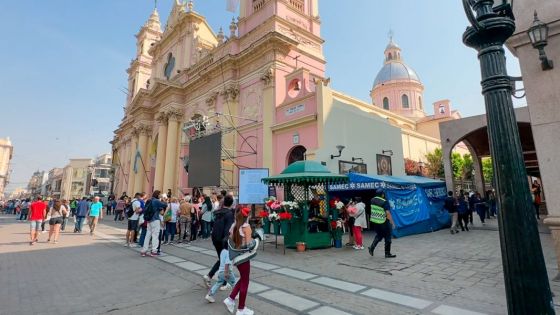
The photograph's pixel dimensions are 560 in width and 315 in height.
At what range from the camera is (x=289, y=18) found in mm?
18859

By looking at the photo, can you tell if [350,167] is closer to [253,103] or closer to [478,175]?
[253,103]

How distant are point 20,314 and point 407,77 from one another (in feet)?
171

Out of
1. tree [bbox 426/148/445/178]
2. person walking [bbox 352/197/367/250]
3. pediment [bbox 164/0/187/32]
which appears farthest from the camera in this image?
tree [bbox 426/148/445/178]

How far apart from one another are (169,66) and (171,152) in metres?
11.0

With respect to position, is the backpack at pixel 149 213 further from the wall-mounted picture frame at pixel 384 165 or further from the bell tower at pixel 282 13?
the bell tower at pixel 282 13

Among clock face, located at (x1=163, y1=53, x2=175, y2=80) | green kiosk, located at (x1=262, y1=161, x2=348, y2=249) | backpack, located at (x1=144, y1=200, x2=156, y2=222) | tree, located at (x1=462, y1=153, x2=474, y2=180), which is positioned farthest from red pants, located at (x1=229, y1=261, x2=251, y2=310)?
tree, located at (x1=462, y1=153, x2=474, y2=180)

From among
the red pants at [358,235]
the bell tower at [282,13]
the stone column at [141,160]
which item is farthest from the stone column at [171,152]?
the red pants at [358,235]

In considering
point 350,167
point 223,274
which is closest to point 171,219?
point 223,274

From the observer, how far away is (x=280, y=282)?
5363mm

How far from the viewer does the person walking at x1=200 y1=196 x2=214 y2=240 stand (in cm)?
1098

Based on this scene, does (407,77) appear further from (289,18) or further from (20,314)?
Answer: (20,314)

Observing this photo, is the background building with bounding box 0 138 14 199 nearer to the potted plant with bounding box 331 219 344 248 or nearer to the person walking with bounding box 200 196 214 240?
the person walking with bounding box 200 196 214 240

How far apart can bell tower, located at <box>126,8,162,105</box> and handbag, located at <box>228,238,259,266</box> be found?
41.0 metres

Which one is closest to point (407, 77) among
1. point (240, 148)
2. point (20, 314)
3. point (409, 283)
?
point (240, 148)
